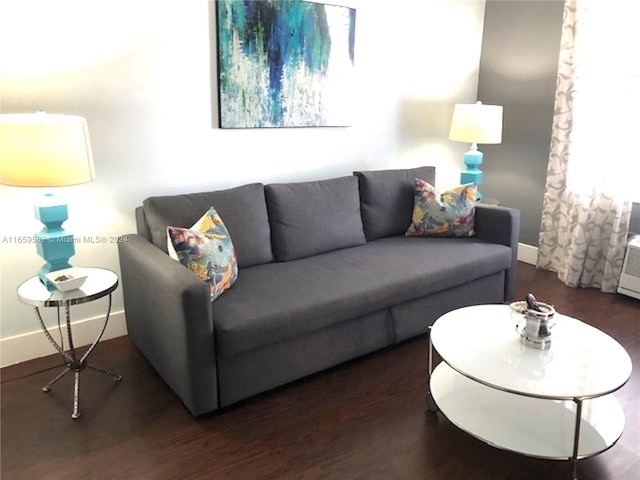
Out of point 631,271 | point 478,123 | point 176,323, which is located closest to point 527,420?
point 176,323

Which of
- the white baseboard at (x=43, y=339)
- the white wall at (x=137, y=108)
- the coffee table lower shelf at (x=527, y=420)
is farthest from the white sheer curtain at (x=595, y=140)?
the white baseboard at (x=43, y=339)

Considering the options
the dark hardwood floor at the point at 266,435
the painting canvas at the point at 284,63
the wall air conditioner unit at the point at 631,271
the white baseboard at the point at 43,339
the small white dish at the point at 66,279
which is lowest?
the dark hardwood floor at the point at 266,435

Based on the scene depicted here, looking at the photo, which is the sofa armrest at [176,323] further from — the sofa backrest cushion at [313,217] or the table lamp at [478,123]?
the table lamp at [478,123]

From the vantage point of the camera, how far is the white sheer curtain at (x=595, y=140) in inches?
136

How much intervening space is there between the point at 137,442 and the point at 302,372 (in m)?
0.77

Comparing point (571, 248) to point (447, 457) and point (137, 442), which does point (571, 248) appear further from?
point (137, 442)

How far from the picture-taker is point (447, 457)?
2.01m

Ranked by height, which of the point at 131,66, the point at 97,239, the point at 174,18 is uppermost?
the point at 174,18

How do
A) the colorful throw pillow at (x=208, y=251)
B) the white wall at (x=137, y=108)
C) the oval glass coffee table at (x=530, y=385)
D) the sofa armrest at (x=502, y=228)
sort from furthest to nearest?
the sofa armrest at (x=502, y=228), the white wall at (x=137, y=108), the colorful throw pillow at (x=208, y=251), the oval glass coffee table at (x=530, y=385)

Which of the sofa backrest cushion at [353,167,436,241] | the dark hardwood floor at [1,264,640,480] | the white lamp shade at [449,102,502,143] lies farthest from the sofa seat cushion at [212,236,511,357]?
the white lamp shade at [449,102,502,143]

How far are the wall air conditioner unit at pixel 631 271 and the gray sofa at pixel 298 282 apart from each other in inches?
35.3

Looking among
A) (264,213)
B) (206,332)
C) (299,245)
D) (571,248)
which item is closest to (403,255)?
(299,245)

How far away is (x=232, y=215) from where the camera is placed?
2.75 m

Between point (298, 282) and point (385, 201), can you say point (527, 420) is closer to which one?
point (298, 282)
